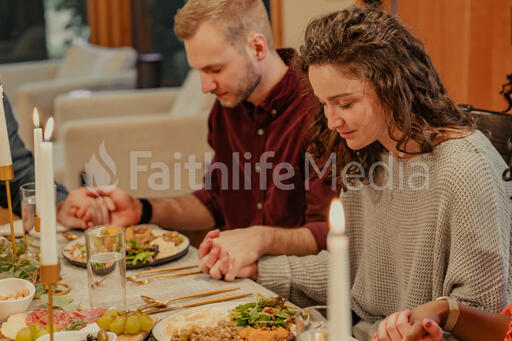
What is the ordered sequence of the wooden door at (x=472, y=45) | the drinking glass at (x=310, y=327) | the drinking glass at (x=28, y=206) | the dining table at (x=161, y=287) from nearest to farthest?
the drinking glass at (x=310, y=327), the dining table at (x=161, y=287), the drinking glass at (x=28, y=206), the wooden door at (x=472, y=45)

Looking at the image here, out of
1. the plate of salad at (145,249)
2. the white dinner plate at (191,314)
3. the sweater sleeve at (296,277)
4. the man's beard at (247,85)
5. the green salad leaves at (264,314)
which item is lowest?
the sweater sleeve at (296,277)

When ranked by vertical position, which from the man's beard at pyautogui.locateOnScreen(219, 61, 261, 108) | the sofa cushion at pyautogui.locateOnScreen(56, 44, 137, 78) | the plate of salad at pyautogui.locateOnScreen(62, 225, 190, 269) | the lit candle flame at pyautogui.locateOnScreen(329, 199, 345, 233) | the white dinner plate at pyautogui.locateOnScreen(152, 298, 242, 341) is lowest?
the white dinner plate at pyautogui.locateOnScreen(152, 298, 242, 341)

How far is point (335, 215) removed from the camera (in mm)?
576

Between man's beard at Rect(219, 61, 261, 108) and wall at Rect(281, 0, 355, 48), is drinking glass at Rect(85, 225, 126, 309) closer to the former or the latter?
man's beard at Rect(219, 61, 261, 108)

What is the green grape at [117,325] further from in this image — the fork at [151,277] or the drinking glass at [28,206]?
the drinking glass at [28,206]

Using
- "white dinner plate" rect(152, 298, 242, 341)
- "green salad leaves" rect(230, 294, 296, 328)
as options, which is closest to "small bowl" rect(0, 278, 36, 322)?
"white dinner plate" rect(152, 298, 242, 341)

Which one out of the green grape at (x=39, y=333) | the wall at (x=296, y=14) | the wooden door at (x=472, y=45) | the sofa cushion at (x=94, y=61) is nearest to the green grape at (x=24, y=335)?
the green grape at (x=39, y=333)

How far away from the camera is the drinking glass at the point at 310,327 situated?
87cm

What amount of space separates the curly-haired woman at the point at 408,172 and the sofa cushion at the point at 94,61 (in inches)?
162

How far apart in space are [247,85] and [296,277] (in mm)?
657

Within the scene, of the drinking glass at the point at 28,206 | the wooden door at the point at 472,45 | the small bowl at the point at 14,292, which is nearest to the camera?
the small bowl at the point at 14,292

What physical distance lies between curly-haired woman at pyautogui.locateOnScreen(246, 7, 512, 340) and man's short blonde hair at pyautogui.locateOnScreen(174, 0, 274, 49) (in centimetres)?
51

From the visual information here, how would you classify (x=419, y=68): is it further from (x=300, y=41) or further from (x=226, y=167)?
(x=226, y=167)

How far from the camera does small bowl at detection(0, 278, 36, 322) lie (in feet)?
4.22
